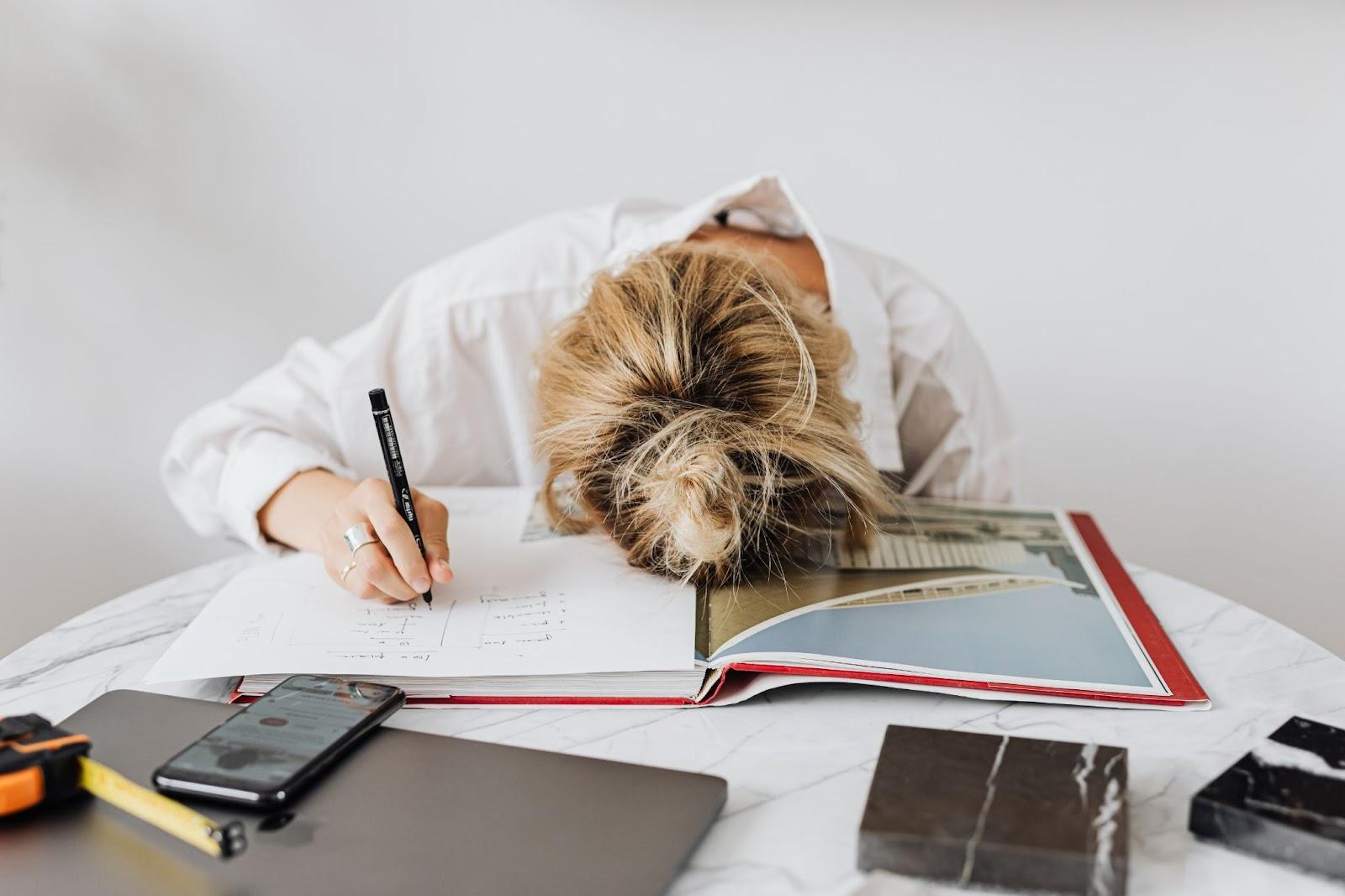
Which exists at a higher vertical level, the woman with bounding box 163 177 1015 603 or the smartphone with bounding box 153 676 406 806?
the woman with bounding box 163 177 1015 603

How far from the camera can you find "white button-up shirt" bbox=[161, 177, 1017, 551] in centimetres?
104

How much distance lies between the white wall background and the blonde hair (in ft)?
2.61

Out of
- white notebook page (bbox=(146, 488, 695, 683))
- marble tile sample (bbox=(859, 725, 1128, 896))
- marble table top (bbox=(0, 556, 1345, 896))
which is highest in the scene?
white notebook page (bbox=(146, 488, 695, 683))

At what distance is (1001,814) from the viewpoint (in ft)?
1.58

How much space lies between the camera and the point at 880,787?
51 cm

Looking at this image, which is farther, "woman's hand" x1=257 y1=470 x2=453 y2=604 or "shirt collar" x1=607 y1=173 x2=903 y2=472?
"shirt collar" x1=607 y1=173 x2=903 y2=472

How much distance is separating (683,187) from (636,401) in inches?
35.7

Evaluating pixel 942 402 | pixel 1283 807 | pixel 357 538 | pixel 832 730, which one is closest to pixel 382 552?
pixel 357 538

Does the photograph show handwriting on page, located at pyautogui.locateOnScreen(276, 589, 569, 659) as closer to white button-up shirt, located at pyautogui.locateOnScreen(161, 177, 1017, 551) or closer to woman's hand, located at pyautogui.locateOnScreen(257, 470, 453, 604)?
woman's hand, located at pyautogui.locateOnScreen(257, 470, 453, 604)

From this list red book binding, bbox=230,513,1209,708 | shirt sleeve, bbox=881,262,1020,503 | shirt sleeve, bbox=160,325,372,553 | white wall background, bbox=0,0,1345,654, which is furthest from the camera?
white wall background, bbox=0,0,1345,654

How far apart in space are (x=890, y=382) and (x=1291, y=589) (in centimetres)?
93

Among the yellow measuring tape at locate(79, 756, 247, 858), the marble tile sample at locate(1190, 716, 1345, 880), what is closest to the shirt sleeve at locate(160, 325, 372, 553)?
the yellow measuring tape at locate(79, 756, 247, 858)

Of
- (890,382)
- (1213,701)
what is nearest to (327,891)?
(1213,701)

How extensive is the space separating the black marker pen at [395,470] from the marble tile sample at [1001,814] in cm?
37
